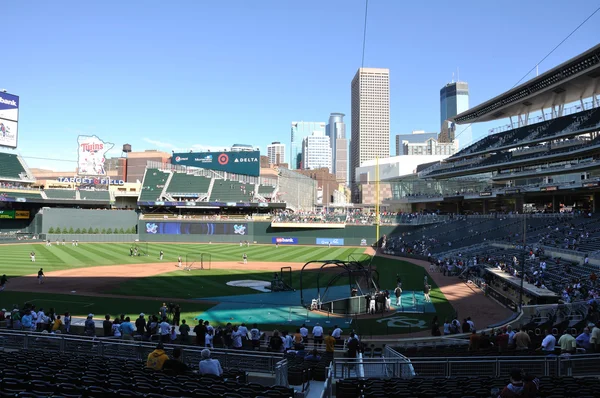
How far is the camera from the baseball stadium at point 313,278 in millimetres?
9586

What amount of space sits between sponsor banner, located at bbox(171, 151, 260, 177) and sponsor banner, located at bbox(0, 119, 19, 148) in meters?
28.1

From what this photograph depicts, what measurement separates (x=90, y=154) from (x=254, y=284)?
51.9 metres

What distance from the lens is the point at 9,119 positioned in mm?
63938

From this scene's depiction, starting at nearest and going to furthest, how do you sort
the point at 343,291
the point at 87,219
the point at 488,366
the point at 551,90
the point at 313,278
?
the point at 488,366
the point at 343,291
the point at 313,278
the point at 551,90
the point at 87,219

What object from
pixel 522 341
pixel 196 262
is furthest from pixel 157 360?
pixel 196 262

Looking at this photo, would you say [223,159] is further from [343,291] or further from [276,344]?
[276,344]

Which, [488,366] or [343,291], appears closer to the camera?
→ [488,366]

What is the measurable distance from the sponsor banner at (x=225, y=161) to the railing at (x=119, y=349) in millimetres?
68225

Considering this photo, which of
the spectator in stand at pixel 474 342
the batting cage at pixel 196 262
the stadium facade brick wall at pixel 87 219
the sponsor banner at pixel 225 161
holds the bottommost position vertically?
the batting cage at pixel 196 262

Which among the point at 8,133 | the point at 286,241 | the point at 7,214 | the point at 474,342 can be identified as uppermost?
the point at 8,133

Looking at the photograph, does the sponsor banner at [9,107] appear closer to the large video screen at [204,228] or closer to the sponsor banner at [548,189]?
the large video screen at [204,228]

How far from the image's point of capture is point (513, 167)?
54.8 m

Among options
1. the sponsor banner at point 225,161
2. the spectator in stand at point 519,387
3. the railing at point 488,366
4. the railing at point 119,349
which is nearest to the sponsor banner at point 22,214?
the sponsor banner at point 225,161

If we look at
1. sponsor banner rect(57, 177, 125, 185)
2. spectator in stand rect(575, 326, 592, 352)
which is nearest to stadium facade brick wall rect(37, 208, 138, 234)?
sponsor banner rect(57, 177, 125, 185)
